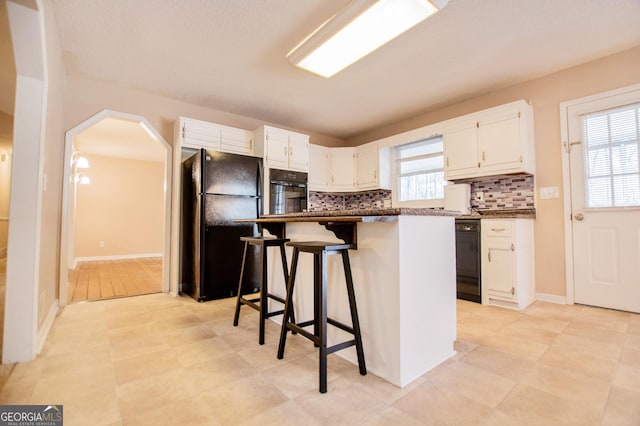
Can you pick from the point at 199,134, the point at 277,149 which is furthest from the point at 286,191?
the point at 199,134

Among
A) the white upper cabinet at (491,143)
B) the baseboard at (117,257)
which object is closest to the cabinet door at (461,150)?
the white upper cabinet at (491,143)

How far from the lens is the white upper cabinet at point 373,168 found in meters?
4.52

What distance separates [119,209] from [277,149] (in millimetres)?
5328

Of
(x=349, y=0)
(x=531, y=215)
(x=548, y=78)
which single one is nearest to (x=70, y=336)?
(x=349, y=0)

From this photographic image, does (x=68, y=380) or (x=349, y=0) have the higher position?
(x=349, y=0)

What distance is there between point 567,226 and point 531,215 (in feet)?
1.05

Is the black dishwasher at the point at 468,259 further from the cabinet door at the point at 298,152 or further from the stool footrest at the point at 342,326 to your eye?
the cabinet door at the point at 298,152

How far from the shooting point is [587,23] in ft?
7.39

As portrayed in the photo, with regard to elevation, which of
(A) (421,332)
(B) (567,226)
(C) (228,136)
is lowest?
(A) (421,332)

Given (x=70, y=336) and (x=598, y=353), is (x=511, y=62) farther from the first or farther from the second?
(x=70, y=336)

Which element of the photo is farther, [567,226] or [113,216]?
[113,216]

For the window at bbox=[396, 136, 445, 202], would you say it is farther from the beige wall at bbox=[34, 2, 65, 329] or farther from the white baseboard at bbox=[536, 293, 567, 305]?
the beige wall at bbox=[34, 2, 65, 329]

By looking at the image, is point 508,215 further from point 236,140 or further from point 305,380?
point 236,140

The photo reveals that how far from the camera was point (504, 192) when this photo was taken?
3.36m
